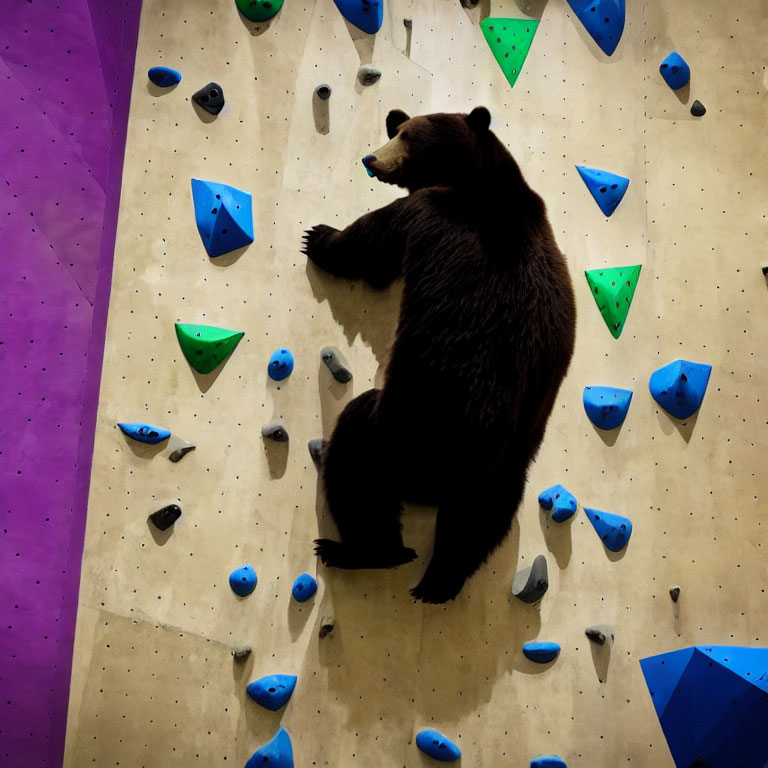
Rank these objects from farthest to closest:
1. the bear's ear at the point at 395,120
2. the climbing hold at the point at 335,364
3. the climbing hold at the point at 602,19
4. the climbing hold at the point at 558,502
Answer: the climbing hold at the point at 602,19, the climbing hold at the point at 558,502, the climbing hold at the point at 335,364, the bear's ear at the point at 395,120

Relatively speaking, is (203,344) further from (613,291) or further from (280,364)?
(613,291)

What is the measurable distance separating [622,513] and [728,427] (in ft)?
1.57

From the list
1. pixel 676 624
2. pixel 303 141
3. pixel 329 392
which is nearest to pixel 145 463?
pixel 329 392

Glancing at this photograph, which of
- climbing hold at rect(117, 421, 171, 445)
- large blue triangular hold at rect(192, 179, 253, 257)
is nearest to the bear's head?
large blue triangular hold at rect(192, 179, 253, 257)

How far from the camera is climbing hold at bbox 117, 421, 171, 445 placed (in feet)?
8.36

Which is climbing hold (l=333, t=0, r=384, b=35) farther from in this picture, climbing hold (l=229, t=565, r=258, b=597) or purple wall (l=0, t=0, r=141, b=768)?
climbing hold (l=229, t=565, r=258, b=597)

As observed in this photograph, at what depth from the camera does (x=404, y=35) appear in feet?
9.72

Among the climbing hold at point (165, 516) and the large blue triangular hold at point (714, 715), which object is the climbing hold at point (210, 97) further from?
the large blue triangular hold at point (714, 715)

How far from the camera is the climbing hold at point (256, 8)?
281 cm

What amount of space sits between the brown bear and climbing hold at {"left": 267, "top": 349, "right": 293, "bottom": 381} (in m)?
0.25

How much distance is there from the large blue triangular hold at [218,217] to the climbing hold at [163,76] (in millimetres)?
300

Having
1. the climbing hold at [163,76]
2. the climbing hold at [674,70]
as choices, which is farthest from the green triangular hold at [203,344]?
the climbing hold at [674,70]

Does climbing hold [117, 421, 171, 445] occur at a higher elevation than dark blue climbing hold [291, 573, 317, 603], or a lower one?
higher

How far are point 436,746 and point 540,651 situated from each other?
42 cm
